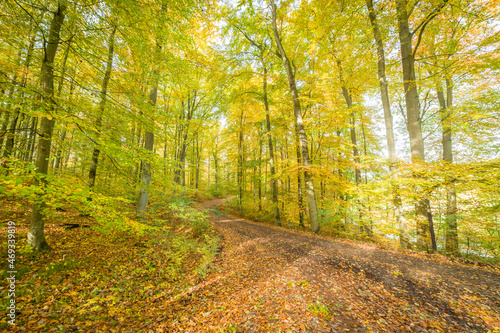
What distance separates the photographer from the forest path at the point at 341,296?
2.92 m

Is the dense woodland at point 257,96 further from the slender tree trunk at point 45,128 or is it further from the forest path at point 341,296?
the forest path at point 341,296

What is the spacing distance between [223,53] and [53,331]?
12765 mm

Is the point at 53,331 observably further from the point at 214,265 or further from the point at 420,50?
the point at 420,50

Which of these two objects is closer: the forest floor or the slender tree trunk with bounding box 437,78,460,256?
the forest floor

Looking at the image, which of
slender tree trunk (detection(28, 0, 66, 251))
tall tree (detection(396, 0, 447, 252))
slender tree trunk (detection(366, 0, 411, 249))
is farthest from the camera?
slender tree trunk (detection(366, 0, 411, 249))

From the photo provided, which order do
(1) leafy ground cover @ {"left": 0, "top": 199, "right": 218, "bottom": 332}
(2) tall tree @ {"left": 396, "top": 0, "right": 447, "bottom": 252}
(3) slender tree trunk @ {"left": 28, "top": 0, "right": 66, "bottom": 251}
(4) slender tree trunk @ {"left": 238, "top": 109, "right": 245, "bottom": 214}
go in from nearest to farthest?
(1) leafy ground cover @ {"left": 0, "top": 199, "right": 218, "bottom": 332}
(3) slender tree trunk @ {"left": 28, "top": 0, "right": 66, "bottom": 251}
(2) tall tree @ {"left": 396, "top": 0, "right": 447, "bottom": 252}
(4) slender tree trunk @ {"left": 238, "top": 109, "right": 245, "bottom": 214}

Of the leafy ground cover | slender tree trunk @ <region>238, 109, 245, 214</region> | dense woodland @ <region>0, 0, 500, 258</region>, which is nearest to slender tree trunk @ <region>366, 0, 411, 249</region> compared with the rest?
dense woodland @ <region>0, 0, 500, 258</region>

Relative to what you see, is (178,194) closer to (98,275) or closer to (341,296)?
(98,275)

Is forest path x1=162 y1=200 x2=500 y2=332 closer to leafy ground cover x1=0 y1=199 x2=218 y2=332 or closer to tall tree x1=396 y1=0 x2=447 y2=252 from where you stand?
leafy ground cover x1=0 y1=199 x2=218 y2=332

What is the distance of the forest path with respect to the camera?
9.57 ft

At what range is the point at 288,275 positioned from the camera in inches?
176

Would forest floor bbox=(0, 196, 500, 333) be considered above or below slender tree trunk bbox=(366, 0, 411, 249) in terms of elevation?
below

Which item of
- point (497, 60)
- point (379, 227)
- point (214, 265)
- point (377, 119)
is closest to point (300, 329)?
point (214, 265)

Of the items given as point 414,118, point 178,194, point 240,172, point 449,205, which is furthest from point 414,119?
point 240,172
